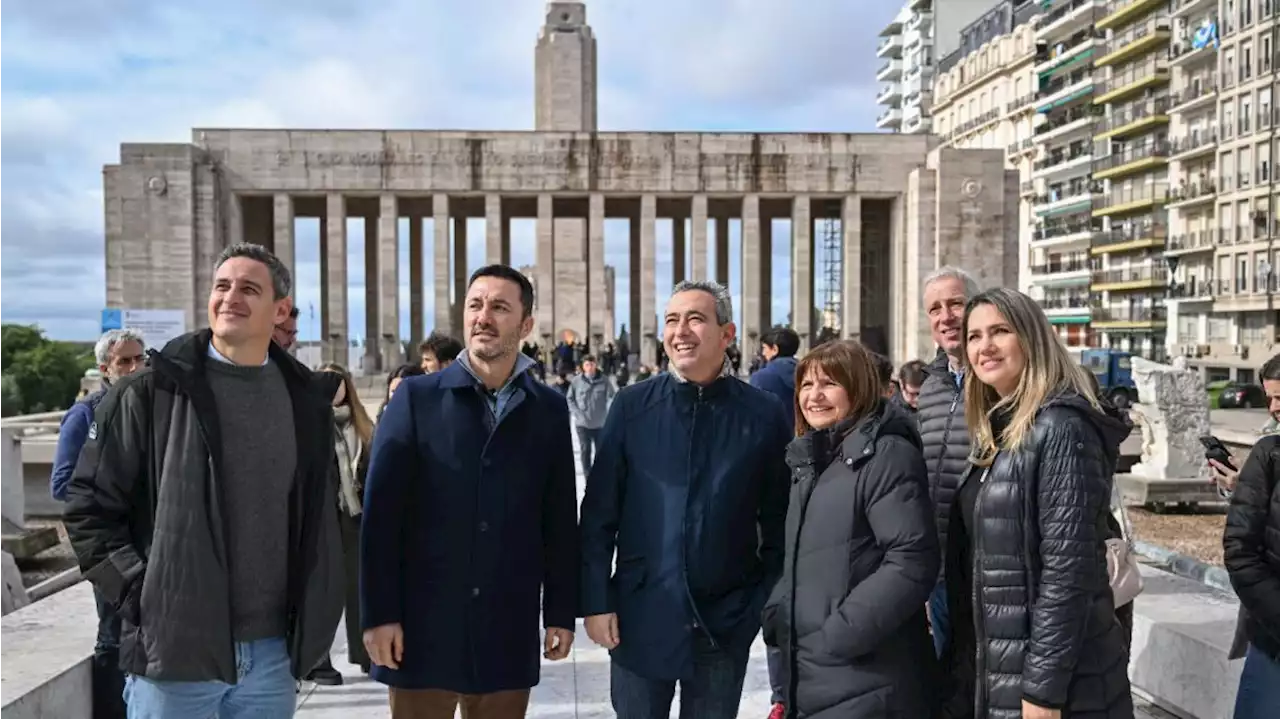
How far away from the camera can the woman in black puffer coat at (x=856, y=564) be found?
2.64 m

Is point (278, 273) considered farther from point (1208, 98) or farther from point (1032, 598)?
point (1208, 98)

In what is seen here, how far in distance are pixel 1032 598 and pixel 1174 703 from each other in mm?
2122

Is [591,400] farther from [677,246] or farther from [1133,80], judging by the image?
[1133,80]

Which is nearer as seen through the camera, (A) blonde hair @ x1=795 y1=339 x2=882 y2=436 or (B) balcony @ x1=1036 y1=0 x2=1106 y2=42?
(A) blonde hair @ x1=795 y1=339 x2=882 y2=436

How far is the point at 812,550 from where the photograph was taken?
2768 mm

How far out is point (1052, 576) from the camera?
97.8 inches

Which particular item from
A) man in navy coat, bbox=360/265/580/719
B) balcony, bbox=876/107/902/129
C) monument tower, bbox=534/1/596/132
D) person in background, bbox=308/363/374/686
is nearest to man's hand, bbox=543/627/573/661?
man in navy coat, bbox=360/265/580/719

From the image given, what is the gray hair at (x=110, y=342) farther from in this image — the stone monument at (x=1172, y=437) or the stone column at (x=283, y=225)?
the stone column at (x=283, y=225)

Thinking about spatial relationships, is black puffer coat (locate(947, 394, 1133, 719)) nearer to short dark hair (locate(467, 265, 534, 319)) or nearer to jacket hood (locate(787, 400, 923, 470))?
jacket hood (locate(787, 400, 923, 470))

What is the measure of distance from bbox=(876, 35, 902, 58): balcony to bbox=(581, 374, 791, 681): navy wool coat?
2833 inches

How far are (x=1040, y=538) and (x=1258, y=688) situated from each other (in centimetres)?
118

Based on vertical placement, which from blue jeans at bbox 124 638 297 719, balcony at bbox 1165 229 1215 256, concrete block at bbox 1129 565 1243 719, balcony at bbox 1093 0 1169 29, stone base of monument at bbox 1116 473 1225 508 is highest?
balcony at bbox 1093 0 1169 29

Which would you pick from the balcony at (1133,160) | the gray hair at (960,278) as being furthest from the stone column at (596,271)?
the balcony at (1133,160)

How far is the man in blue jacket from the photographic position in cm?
304
